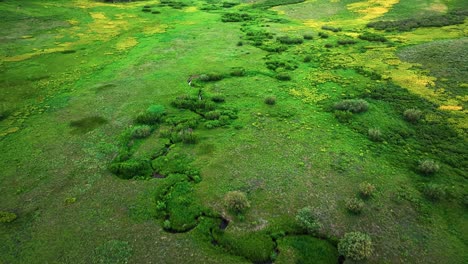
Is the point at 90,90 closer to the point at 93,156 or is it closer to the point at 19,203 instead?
the point at 93,156

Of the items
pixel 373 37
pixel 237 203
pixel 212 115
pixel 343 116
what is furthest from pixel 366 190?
pixel 373 37

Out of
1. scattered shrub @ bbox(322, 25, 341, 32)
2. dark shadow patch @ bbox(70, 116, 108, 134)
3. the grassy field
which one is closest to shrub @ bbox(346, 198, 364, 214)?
the grassy field

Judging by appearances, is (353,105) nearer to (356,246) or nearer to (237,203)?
(356,246)

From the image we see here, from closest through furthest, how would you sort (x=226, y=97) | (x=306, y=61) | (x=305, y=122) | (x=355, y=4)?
1. (x=305, y=122)
2. (x=226, y=97)
3. (x=306, y=61)
4. (x=355, y=4)

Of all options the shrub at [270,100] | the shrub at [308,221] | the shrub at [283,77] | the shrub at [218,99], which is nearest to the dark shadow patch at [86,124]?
the shrub at [218,99]

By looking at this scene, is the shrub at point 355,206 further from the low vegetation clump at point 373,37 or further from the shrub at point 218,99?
the low vegetation clump at point 373,37

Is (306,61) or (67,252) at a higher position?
(306,61)

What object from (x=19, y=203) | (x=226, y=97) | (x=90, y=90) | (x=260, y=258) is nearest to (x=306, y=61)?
(x=226, y=97)
